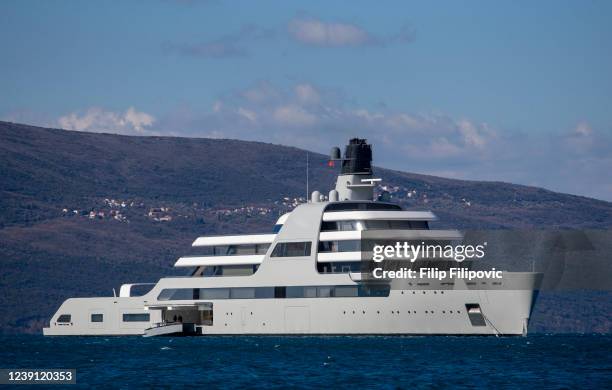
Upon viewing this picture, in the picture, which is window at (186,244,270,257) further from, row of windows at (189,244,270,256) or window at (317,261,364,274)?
window at (317,261,364,274)

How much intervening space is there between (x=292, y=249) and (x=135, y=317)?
12.2 m

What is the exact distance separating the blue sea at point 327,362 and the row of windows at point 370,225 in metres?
5.88

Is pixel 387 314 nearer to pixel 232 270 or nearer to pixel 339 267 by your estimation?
pixel 339 267

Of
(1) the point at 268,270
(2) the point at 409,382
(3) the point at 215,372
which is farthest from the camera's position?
(1) the point at 268,270

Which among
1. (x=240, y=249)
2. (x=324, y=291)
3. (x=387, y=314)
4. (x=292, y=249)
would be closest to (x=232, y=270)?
(x=240, y=249)

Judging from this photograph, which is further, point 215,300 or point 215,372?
point 215,300

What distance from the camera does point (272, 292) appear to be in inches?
2815

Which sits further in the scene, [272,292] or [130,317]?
[130,317]

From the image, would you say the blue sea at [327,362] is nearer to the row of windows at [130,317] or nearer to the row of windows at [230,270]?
the row of windows at [230,270]

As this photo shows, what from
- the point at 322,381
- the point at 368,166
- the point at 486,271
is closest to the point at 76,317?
the point at 368,166

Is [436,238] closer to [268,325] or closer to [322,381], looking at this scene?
[268,325]

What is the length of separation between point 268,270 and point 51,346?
12.4 m

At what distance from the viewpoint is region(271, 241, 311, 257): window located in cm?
7119

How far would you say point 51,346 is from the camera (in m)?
72.9
